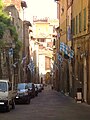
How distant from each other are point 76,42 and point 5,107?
21528 millimetres

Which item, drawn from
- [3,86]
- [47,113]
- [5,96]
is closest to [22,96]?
[3,86]

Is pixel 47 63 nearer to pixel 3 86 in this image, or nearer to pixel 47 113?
pixel 3 86

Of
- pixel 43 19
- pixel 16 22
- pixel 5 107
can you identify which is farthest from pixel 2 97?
pixel 43 19

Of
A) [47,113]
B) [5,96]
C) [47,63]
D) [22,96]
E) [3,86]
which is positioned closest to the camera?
[47,113]

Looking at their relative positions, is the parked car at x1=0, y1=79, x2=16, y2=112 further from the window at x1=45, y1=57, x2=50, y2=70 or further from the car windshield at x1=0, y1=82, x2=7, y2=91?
the window at x1=45, y1=57, x2=50, y2=70

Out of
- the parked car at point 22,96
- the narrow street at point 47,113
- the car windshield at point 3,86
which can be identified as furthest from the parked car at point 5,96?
the parked car at point 22,96

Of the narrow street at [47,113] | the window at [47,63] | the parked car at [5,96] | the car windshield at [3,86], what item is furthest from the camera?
the window at [47,63]

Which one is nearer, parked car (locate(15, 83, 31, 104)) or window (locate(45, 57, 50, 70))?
parked car (locate(15, 83, 31, 104))

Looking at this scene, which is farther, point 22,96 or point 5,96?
point 22,96

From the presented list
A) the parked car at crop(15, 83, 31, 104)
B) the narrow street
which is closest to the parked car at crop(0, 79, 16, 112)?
the narrow street

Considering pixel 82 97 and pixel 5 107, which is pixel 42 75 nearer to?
pixel 82 97

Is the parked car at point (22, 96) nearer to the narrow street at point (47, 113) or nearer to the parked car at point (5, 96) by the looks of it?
the narrow street at point (47, 113)

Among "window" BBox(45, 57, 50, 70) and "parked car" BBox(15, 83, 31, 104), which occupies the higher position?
"window" BBox(45, 57, 50, 70)

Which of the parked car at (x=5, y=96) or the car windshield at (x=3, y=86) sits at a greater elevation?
the car windshield at (x=3, y=86)
